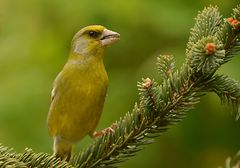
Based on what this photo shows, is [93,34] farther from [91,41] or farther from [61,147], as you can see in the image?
[61,147]

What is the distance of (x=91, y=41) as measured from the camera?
18.4ft

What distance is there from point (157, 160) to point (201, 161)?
0.50 meters

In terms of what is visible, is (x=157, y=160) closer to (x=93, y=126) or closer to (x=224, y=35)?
Answer: (x=93, y=126)

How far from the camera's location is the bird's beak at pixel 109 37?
17.2 feet

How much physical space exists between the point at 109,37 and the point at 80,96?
1.98 feet

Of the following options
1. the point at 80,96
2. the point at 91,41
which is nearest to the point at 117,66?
the point at 91,41

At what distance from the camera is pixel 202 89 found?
3467mm

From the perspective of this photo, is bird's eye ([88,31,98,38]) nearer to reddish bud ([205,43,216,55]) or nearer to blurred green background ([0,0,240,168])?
blurred green background ([0,0,240,168])

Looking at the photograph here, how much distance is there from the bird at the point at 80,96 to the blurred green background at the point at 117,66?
489 millimetres

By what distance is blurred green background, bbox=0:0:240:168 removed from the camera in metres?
5.80

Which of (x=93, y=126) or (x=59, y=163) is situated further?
(x=93, y=126)

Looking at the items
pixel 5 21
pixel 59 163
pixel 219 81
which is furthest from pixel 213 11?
pixel 5 21

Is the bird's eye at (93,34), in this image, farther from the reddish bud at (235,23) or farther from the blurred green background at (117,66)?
the reddish bud at (235,23)

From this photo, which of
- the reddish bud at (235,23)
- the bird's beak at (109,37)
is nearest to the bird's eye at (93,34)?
the bird's beak at (109,37)
